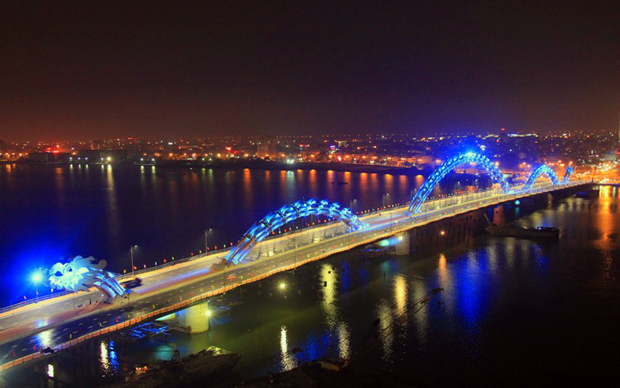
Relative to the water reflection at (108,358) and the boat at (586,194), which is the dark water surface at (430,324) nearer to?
the water reflection at (108,358)

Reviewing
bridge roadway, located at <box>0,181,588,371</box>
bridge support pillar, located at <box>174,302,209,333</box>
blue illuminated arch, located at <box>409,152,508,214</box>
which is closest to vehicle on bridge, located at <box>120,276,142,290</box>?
bridge roadway, located at <box>0,181,588,371</box>

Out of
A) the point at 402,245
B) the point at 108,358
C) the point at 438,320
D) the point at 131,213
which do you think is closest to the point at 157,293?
the point at 108,358

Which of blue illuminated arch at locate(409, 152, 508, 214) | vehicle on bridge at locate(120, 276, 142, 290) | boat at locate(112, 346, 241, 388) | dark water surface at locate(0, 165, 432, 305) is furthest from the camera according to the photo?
blue illuminated arch at locate(409, 152, 508, 214)

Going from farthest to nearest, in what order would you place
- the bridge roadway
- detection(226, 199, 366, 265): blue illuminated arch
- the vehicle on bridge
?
detection(226, 199, 366, 265): blue illuminated arch, the vehicle on bridge, the bridge roadway

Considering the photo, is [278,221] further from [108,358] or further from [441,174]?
[441,174]

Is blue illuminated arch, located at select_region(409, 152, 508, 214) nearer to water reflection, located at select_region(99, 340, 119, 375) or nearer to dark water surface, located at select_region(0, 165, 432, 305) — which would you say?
dark water surface, located at select_region(0, 165, 432, 305)

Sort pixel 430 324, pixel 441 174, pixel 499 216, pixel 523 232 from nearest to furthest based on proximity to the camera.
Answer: pixel 430 324
pixel 523 232
pixel 441 174
pixel 499 216

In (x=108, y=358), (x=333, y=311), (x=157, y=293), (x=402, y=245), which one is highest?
(x=157, y=293)
